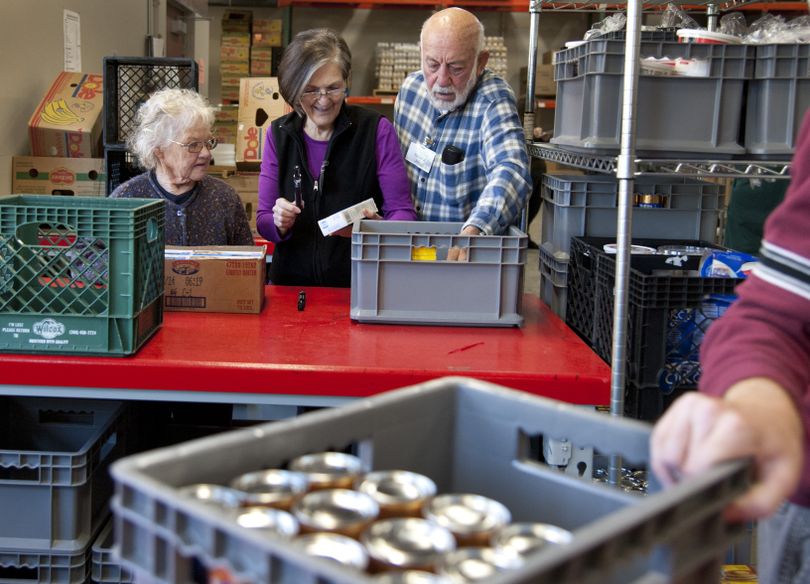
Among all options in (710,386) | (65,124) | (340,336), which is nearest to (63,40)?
(65,124)

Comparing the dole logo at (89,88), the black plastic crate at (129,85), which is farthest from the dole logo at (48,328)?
the dole logo at (89,88)

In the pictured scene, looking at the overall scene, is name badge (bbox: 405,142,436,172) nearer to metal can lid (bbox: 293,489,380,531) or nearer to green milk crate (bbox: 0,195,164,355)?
green milk crate (bbox: 0,195,164,355)

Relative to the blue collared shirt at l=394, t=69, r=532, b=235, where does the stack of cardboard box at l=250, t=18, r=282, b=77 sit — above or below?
above

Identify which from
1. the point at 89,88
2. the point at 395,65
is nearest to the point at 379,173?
the point at 89,88

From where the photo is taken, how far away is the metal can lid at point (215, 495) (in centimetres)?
80

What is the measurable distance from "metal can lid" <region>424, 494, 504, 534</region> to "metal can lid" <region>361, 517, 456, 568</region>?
0.05 ft

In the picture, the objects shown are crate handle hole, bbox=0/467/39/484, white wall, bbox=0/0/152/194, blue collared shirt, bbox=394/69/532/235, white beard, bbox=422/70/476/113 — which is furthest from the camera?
white wall, bbox=0/0/152/194

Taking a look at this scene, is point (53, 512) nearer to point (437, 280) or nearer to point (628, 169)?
point (437, 280)

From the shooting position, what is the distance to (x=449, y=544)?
2.57 ft

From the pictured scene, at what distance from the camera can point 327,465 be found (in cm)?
93

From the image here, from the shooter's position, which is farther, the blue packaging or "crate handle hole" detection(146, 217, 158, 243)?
the blue packaging

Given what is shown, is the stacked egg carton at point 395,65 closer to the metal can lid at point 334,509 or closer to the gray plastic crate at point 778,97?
the gray plastic crate at point 778,97

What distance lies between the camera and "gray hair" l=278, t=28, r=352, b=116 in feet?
9.57

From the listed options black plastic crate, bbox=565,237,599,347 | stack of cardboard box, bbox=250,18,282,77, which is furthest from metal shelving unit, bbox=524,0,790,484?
stack of cardboard box, bbox=250,18,282,77
